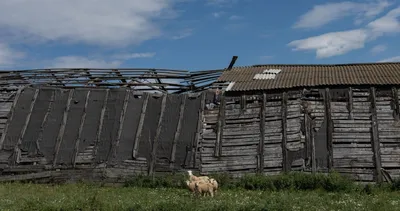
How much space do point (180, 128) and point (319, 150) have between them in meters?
7.64

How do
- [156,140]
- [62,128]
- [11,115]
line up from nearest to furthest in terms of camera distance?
[156,140], [62,128], [11,115]

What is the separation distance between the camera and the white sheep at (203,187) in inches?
661

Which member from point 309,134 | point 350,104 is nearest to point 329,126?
point 309,134

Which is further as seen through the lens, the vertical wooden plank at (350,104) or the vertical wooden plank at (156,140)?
the vertical wooden plank at (156,140)

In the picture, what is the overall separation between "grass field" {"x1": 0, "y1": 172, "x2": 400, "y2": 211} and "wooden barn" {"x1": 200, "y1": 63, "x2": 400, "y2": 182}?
2357 mm

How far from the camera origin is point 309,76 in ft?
88.8

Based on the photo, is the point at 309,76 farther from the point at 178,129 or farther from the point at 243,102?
the point at 178,129

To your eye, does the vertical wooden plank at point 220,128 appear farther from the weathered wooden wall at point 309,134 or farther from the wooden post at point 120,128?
the wooden post at point 120,128

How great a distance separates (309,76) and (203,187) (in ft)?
42.8

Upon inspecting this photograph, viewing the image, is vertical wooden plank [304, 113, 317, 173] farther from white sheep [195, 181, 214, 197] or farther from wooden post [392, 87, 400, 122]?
white sheep [195, 181, 214, 197]

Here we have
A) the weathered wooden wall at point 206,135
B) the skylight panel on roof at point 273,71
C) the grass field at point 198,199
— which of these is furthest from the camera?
the skylight panel on roof at point 273,71

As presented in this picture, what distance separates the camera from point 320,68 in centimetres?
2948

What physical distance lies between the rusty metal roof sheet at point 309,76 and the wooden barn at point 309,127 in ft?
0.19

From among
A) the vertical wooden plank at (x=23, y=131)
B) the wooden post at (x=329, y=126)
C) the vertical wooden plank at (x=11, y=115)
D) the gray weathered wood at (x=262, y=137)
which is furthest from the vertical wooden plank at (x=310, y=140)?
the vertical wooden plank at (x=11, y=115)
